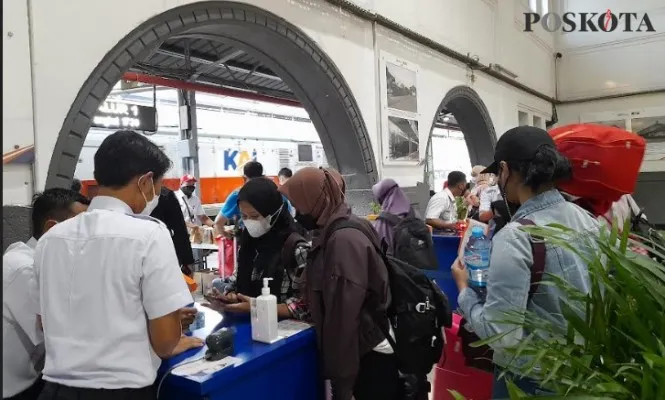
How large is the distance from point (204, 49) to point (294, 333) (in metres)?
5.68

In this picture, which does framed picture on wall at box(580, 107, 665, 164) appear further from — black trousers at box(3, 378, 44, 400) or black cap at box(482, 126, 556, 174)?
black trousers at box(3, 378, 44, 400)

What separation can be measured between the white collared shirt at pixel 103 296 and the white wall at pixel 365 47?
117 centimetres

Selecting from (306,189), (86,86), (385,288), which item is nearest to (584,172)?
(385,288)

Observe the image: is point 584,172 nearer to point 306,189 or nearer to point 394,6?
point 306,189

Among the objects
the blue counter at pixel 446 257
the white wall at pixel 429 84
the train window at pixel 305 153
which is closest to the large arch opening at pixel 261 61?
the white wall at pixel 429 84

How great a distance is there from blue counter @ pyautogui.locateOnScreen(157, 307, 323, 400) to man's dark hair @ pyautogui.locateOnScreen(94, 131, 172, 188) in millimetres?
614

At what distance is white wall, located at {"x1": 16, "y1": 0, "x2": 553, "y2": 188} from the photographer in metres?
2.31

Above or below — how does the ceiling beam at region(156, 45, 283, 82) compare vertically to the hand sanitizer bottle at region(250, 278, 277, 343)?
above

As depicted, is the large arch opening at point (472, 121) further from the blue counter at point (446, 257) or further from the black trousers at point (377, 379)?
the black trousers at point (377, 379)

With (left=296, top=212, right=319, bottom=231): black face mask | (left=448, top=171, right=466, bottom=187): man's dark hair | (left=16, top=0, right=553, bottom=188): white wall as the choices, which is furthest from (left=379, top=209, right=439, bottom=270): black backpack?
(left=296, top=212, right=319, bottom=231): black face mask

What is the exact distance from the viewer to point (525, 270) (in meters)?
1.31

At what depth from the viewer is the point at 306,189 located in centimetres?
199

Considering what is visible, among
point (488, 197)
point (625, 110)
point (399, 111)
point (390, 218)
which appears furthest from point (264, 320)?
point (625, 110)

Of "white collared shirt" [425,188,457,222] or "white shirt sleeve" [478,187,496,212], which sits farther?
"white collared shirt" [425,188,457,222]
